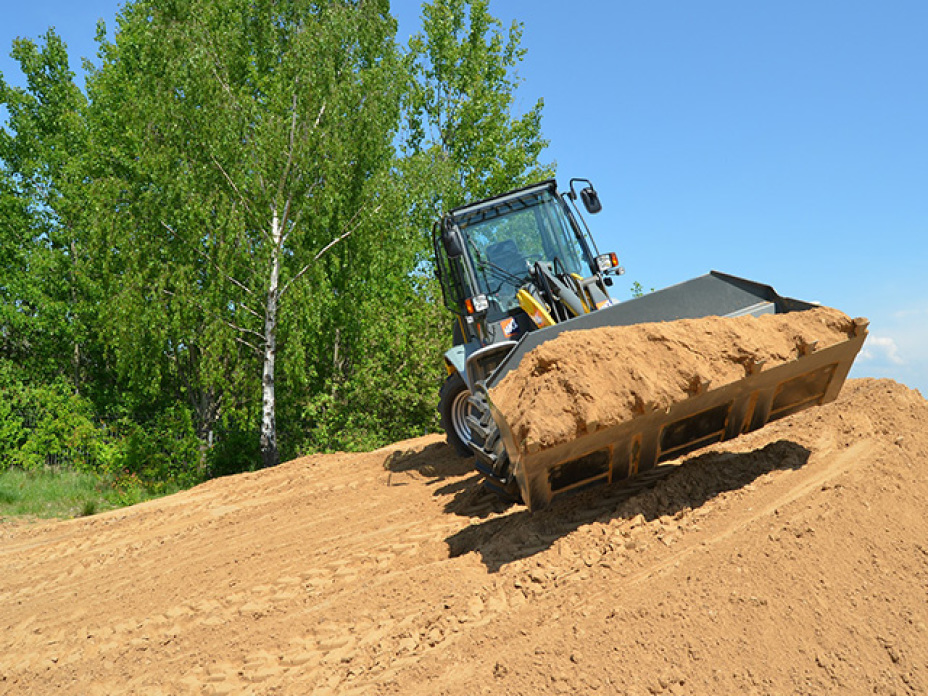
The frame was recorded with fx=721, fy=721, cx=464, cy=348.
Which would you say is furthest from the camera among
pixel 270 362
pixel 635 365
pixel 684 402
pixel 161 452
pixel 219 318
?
pixel 161 452

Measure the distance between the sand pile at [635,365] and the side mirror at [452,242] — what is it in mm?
2691

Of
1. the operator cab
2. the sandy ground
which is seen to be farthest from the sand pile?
the operator cab

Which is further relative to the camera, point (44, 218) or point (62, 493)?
point (44, 218)

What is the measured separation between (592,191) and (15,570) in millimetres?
8314

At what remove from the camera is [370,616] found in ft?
16.5

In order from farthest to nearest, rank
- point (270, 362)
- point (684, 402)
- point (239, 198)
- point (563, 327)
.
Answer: point (239, 198)
point (270, 362)
point (563, 327)
point (684, 402)

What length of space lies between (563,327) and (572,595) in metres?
2.02

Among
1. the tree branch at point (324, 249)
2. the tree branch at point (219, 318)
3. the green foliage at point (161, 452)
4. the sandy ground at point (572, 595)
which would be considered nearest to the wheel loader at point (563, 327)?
the sandy ground at point (572, 595)

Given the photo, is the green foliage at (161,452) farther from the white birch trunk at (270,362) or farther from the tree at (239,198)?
the white birch trunk at (270,362)

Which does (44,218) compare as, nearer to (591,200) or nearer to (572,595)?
(591,200)

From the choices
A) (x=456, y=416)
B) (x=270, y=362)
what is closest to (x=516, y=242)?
(x=456, y=416)

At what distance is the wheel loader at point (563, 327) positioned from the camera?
532 centimetres

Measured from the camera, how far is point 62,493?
1480 cm

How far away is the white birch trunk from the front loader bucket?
36.6 feet
